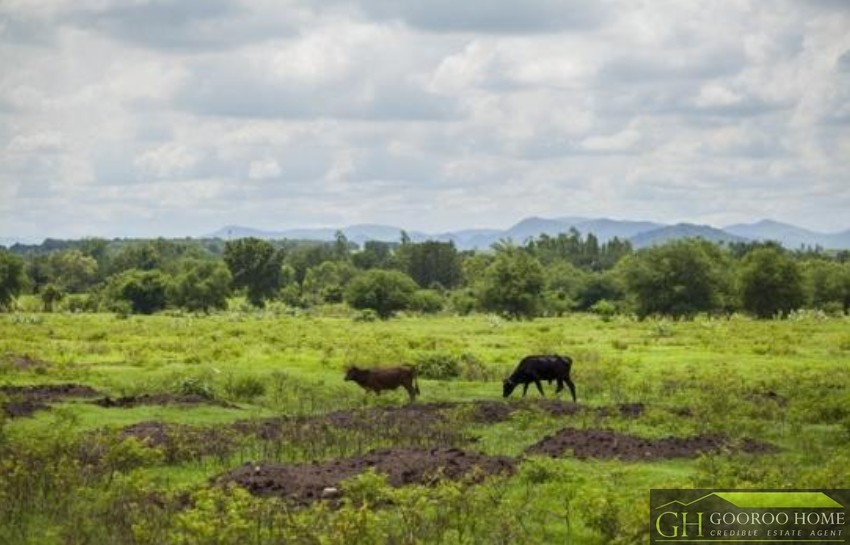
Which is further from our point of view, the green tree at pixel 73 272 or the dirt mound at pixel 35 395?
the green tree at pixel 73 272

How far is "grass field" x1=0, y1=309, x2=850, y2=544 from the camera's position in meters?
15.1

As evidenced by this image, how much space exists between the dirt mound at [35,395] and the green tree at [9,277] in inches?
3308

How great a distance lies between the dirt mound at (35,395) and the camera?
26.4 metres

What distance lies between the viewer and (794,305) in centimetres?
9444

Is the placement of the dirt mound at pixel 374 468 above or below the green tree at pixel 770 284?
below

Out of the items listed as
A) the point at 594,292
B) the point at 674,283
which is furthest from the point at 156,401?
the point at 594,292

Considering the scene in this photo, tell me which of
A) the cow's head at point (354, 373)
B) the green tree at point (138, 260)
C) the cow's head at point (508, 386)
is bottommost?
the cow's head at point (508, 386)

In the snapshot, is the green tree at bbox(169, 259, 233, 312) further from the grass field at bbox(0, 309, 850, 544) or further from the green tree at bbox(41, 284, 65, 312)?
the grass field at bbox(0, 309, 850, 544)

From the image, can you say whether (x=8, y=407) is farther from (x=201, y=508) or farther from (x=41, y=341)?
(x=41, y=341)

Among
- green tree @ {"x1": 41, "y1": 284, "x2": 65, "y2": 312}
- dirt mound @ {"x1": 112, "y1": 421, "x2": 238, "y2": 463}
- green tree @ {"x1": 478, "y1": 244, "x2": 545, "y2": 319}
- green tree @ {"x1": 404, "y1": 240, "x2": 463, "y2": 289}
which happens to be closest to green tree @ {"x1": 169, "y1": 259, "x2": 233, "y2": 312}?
green tree @ {"x1": 41, "y1": 284, "x2": 65, "y2": 312}

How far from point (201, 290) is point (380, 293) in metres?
26.7

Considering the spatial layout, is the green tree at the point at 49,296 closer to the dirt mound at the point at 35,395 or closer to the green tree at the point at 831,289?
the green tree at the point at 831,289

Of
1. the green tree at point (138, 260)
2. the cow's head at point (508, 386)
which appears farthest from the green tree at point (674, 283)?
the green tree at point (138, 260)

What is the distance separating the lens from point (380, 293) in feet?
333
